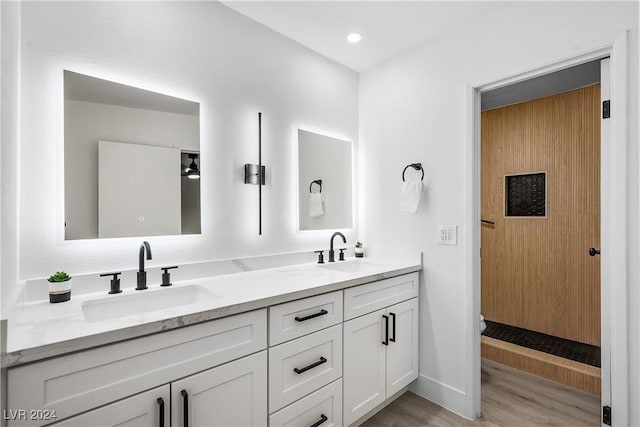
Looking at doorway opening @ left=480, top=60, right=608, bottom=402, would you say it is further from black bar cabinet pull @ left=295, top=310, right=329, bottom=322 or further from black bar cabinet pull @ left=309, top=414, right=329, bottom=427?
black bar cabinet pull @ left=295, top=310, right=329, bottom=322

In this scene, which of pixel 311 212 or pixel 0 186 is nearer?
pixel 0 186

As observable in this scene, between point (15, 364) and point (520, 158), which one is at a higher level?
point (520, 158)

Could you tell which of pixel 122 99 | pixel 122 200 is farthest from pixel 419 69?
pixel 122 200

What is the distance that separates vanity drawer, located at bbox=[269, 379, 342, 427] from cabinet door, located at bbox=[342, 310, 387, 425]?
0.21 ft

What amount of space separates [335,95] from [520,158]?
202 centimetres

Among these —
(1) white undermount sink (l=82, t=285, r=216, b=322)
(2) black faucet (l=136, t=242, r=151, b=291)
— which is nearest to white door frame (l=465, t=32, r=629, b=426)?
(1) white undermount sink (l=82, t=285, r=216, b=322)

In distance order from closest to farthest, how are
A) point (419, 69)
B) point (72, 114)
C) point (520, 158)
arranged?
point (72, 114)
point (419, 69)
point (520, 158)

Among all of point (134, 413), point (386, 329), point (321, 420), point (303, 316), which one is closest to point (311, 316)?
point (303, 316)

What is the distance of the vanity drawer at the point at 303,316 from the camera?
1384 mm

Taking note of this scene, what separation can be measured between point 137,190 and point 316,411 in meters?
1.39

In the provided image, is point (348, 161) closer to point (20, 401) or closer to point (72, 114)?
point (72, 114)

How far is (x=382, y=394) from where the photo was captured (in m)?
1.92

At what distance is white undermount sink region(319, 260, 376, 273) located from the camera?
2261 mm

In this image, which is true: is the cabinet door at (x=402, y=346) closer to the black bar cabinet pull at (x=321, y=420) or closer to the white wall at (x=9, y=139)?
the black bar cabinet pull at (x=321, y=420)
